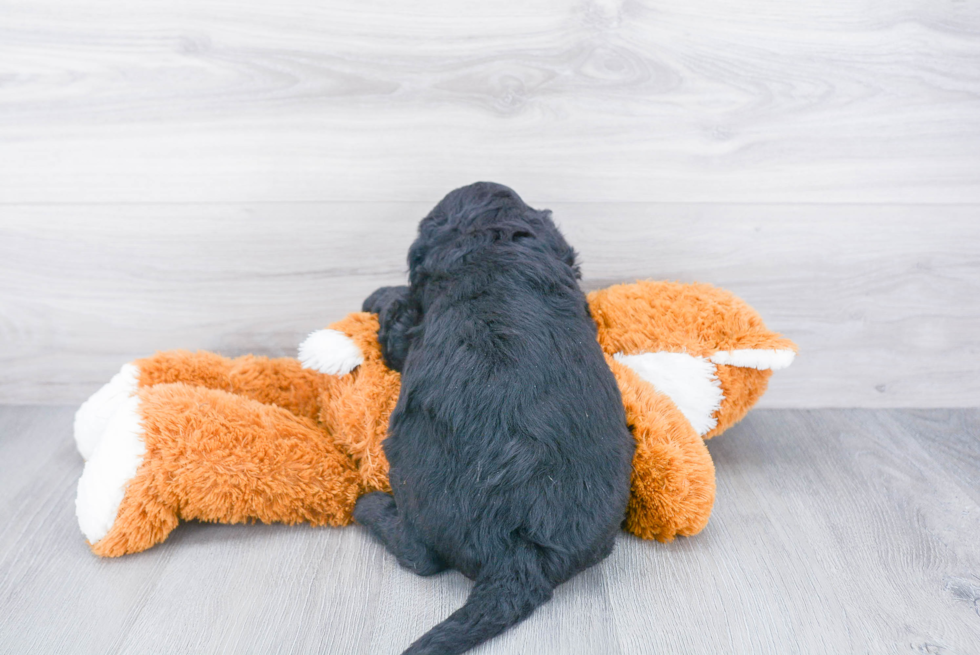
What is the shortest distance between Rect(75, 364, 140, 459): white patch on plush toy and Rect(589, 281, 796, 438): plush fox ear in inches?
31.9

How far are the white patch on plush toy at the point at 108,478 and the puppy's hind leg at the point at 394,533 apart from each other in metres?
0.33

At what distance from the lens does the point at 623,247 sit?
1359 millimetres

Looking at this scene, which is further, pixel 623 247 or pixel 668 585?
pixel 623 247

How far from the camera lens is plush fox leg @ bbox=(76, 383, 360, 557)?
3.25 ft

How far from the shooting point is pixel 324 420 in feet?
3.91

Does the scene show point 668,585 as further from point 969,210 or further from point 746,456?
point 969,210

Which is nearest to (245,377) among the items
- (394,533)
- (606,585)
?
(394,533)

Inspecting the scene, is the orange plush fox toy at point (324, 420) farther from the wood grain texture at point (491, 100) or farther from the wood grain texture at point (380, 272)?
the wood grain texture at point (491, 100)

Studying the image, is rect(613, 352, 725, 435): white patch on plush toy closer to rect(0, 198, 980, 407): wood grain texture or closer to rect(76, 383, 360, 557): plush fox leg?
rect(0, 198, 980, 407): wood grain texture

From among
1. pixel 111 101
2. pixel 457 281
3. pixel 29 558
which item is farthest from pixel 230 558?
pixel 111 101

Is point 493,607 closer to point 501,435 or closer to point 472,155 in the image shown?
point 501,435

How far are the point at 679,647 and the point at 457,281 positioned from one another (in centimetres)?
54

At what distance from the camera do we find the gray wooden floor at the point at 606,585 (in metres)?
0.86

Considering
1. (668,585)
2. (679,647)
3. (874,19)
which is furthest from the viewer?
(874,19)
